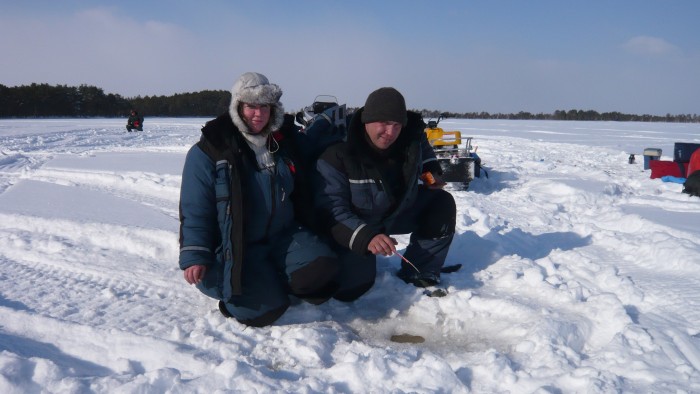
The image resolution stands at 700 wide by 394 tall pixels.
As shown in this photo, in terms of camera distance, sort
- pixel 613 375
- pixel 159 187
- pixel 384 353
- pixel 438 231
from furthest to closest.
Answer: pixel 159 187 < pixel 438 231 < pixel 384 353 < pixel 613 375

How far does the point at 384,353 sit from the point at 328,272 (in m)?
0.60

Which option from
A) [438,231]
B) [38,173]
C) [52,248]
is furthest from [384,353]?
[38,173]

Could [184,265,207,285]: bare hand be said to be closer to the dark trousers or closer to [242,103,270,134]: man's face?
the dark trousers

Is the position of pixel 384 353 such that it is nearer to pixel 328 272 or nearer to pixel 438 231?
pixel 328 272

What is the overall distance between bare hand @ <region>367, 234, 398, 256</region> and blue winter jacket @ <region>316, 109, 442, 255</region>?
0.05 metres

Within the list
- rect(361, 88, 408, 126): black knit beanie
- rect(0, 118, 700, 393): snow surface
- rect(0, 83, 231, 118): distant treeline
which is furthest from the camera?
rect(0, 83, 231, 118): distant treeline

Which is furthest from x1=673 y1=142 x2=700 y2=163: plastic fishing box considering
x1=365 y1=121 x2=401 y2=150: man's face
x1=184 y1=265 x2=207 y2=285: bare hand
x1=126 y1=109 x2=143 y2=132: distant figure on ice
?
x1=126 y1=109 x2=143 y2=132: distant figure on ice

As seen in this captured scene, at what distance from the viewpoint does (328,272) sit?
8.75 feet

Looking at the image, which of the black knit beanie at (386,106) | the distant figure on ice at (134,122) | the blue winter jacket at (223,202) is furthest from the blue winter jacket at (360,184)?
the distant figure on ice at (134,122)

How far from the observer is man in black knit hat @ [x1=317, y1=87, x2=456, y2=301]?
2703 mm

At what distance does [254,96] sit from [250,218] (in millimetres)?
608

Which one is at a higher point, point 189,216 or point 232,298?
point 189,216

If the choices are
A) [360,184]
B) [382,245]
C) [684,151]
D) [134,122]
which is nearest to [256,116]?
[360,184]

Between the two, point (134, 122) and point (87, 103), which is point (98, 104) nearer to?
point (87, 103)
